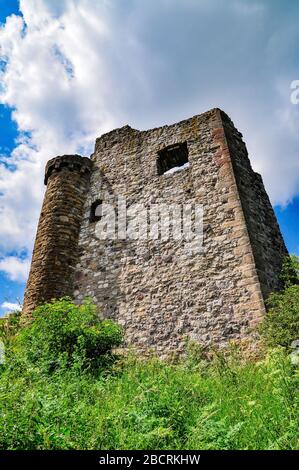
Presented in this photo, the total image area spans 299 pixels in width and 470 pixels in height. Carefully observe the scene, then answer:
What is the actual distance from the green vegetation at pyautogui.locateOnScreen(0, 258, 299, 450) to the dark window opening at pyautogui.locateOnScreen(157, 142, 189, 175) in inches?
195

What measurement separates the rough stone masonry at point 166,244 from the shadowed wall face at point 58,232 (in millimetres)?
30

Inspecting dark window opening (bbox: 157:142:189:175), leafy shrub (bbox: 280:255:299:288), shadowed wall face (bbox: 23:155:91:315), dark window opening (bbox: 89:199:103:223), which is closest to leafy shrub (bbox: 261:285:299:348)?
leafy shrub (bbox: 280:255:299:288)

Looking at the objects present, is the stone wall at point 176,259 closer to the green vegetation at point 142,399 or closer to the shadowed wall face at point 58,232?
the shadowed wall face at point 58,232

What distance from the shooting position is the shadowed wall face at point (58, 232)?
9.02 m

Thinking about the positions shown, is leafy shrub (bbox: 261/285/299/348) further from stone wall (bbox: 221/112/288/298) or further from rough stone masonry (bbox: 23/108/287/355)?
stone wall (bbox: 221/112/288/298)

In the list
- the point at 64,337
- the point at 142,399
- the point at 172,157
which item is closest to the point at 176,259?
the point at 64,337

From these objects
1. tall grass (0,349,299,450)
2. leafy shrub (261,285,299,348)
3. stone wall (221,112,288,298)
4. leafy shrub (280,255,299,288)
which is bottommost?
tall grass (0,349,299,450)

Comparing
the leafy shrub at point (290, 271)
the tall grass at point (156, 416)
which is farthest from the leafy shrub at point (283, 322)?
the leafy shrub at point (290, 271)

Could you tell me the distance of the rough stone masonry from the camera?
7.33m

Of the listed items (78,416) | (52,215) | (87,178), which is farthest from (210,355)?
(87,178)

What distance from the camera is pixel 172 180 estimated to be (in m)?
9.29
